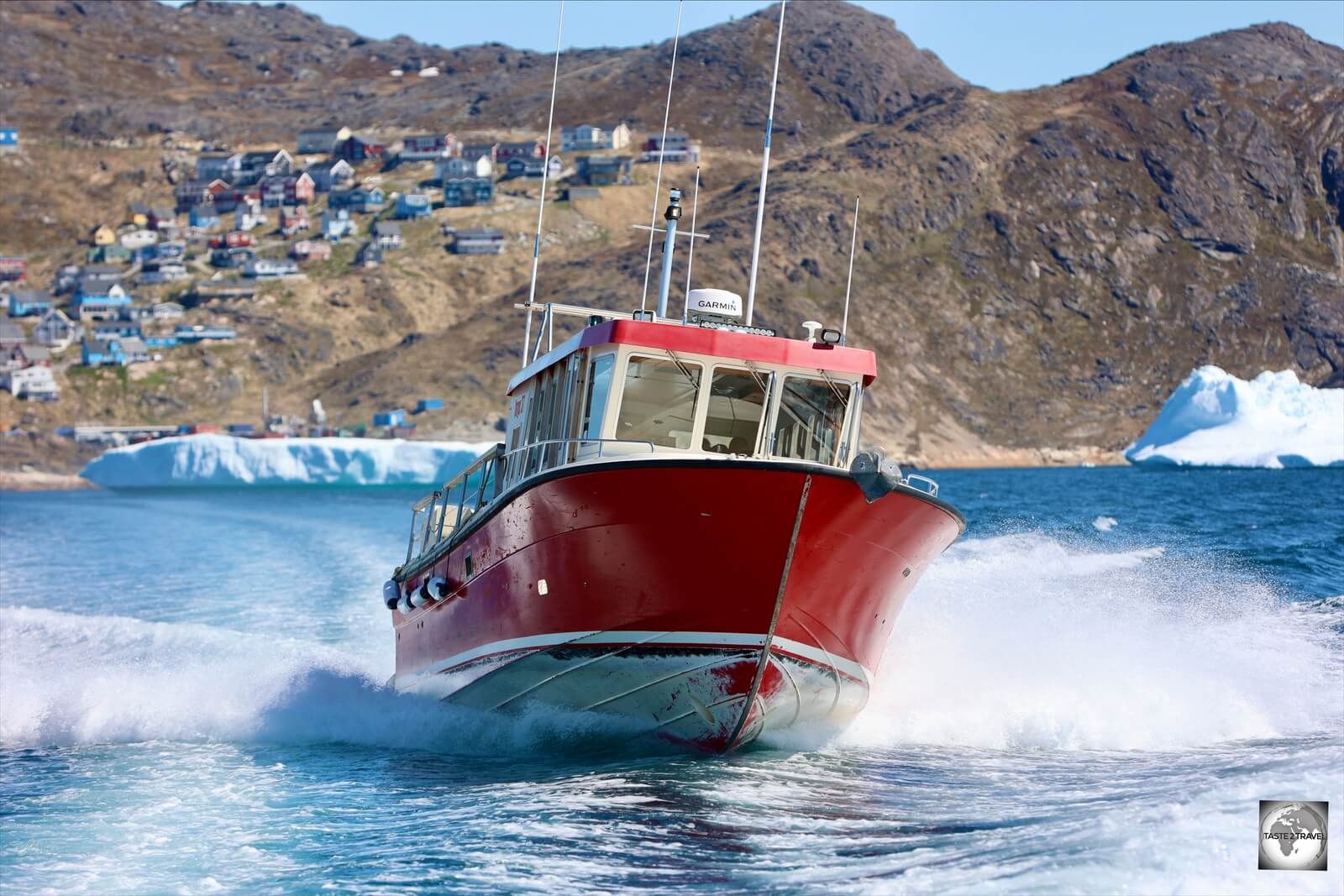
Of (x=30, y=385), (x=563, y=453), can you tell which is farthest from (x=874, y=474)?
(x=30, y=385)

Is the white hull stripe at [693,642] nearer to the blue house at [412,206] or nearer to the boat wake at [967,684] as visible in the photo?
the boat wake at [967,684]

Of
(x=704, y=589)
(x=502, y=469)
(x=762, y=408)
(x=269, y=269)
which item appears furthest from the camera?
(x=269, y=269)

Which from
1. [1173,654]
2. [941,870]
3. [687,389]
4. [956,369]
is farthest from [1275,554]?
[956,369]

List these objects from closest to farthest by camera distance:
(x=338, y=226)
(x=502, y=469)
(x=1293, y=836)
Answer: (x=1293, y=836) < (x=502, y=469) < (x=338, y=226)

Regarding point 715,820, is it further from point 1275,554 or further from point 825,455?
point 1275,554

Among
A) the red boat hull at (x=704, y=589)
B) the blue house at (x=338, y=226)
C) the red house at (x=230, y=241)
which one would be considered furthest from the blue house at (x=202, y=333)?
the red boat hull at (x=704, y=589)

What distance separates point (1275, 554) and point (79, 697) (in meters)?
22.3

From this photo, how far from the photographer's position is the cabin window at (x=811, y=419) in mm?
14586

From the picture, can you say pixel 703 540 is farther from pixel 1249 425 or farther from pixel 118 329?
pixel 118 329

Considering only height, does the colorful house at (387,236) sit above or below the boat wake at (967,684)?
above

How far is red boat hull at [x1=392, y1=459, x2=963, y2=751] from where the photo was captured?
43.5 ft

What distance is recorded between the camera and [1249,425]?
283ft

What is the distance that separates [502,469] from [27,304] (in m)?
171

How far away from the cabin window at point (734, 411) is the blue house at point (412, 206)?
186 metres
